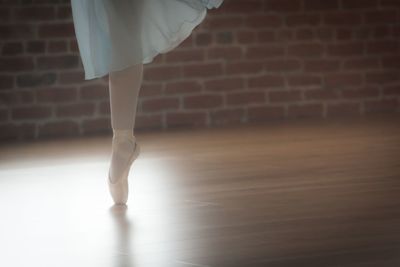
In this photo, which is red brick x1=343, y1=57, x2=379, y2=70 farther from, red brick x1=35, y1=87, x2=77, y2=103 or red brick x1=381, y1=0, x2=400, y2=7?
red brick x1=35, y1=87, x2=77, y2=103

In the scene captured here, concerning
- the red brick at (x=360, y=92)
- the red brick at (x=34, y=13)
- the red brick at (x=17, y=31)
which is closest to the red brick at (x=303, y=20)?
the red brick at (x=360, y=92)

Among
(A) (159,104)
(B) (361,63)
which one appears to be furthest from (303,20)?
(A) (159,104)

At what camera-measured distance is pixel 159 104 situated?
21.2 feet

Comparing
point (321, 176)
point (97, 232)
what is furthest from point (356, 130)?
point (97, 232)

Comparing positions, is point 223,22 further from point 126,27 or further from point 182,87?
point 126,27

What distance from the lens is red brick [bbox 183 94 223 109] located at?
655 cm

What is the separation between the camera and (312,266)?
222cm

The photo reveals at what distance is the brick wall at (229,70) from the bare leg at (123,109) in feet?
9.61

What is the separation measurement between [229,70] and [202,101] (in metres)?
0.28

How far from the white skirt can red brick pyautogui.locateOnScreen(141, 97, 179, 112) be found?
3.15m

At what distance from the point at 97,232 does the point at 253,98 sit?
13.0ft

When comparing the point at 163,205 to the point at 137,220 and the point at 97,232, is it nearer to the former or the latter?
the point at 137,220

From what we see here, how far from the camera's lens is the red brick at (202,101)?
6.55 meters

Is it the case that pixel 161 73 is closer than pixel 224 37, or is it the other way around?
pixel 161 73
